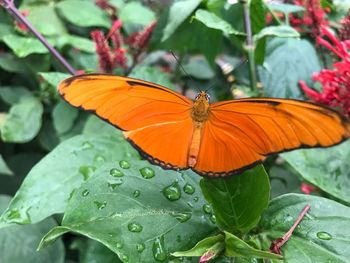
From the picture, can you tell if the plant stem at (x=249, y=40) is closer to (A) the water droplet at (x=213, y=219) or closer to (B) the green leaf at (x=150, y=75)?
(B) the green leaf at (x=150, y=75)

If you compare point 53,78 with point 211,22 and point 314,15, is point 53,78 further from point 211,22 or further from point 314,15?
point 314,15

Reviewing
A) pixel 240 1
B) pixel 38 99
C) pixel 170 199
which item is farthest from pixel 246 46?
pixel 38 99

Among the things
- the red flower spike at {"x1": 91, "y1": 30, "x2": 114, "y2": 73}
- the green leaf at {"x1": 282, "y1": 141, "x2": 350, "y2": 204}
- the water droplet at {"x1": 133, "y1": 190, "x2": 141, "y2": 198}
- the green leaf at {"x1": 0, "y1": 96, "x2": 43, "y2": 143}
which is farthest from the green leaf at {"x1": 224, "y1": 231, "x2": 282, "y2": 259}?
the green leaf at {"x1": 0, "y1": 96, "x2": 43, "y2": 143}

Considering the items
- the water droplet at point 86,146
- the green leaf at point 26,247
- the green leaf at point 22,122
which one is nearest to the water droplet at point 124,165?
the water droplet at point 86,146

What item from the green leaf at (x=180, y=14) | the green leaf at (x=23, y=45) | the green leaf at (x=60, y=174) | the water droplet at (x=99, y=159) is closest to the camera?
the green leaf at (x=60, y=174)

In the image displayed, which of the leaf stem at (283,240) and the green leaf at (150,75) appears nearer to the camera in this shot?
the leaf stem at (283,240)

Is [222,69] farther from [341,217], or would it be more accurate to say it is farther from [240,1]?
[341,217]
